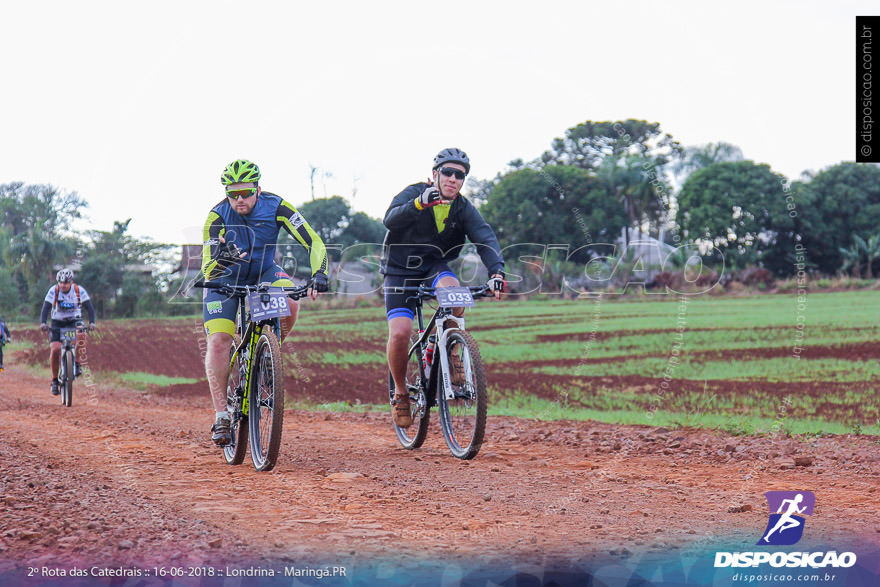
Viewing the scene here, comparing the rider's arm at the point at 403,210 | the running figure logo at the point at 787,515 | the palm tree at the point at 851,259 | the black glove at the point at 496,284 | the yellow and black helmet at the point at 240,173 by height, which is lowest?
the running figure logo at the point at 787,515

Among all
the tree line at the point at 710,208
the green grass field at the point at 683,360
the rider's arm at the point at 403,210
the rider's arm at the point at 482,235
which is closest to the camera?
the rider's arm at the point at 403,210

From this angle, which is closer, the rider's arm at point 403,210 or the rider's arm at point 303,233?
the rider's arm at point 303,233

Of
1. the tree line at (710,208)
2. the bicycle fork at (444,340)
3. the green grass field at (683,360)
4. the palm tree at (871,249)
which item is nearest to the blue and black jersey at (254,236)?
the bicycle fork at (444,340)

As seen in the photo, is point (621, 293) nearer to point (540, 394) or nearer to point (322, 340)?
point (322, 340)

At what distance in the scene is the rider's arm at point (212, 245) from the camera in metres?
6.23

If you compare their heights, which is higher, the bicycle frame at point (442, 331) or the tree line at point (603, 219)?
the tree line at point (603, 219)

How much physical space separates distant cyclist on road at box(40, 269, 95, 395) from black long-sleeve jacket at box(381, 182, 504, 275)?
324 inches

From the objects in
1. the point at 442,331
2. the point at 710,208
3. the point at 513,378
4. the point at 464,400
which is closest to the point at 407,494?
the point at 464,400

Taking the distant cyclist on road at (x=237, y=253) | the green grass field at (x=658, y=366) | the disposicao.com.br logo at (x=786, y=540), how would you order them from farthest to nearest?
the green grass field at (x=658, y=366) → the distant cyclist on road at (x=237, y=253) → the disposicao.com.br logo at (x=786, y=540)

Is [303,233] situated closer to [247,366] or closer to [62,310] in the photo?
[247,366]

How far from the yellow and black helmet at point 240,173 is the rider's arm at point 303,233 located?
0.34m

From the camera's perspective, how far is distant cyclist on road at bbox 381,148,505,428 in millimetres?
6434

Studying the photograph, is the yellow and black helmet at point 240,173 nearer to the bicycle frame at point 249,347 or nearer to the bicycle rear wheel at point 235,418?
the bicycle frame at point 249,347

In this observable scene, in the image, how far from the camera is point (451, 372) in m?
6.50
